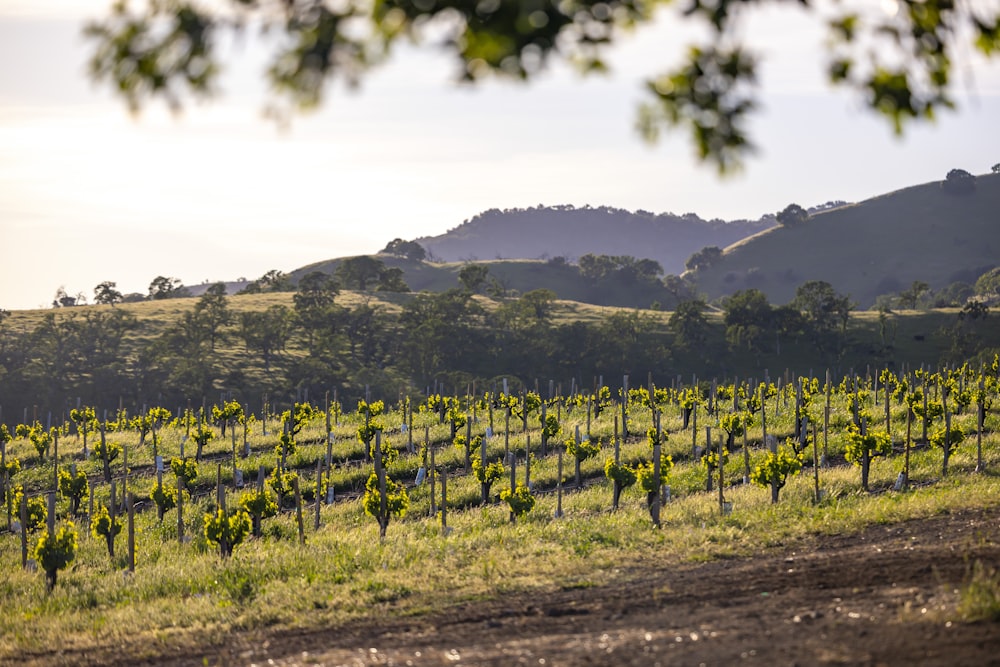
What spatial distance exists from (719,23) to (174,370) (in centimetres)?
8745

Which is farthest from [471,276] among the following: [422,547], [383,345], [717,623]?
[717,623]

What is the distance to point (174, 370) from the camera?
89125 mm

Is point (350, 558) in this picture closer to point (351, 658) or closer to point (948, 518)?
point (351, 658)

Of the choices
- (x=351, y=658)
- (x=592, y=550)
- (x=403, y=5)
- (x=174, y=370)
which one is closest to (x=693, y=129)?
(x=403, y=5)

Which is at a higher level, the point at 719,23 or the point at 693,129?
the point at 719,23

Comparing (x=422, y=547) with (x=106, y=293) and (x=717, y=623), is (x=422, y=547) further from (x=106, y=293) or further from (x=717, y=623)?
(x=106, y=293)

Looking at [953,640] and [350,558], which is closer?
[953,640]

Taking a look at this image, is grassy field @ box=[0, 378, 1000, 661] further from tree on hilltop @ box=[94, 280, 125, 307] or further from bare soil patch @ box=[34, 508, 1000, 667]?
tree on hilltop @ box=[94, 280, 125, 307]

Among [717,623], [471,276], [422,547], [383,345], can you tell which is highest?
[471,276]

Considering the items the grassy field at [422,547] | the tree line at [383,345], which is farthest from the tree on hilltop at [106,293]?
the grassy field at [422,547]

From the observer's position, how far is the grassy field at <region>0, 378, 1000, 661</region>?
50.5ft

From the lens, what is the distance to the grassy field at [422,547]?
15398 millimetres

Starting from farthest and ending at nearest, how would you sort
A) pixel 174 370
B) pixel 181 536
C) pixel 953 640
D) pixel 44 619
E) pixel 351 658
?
pixel 174 370
pixel 181 536
pixel 44 619
pixel 351 658
pixel 953 640

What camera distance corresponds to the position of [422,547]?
20.0m
